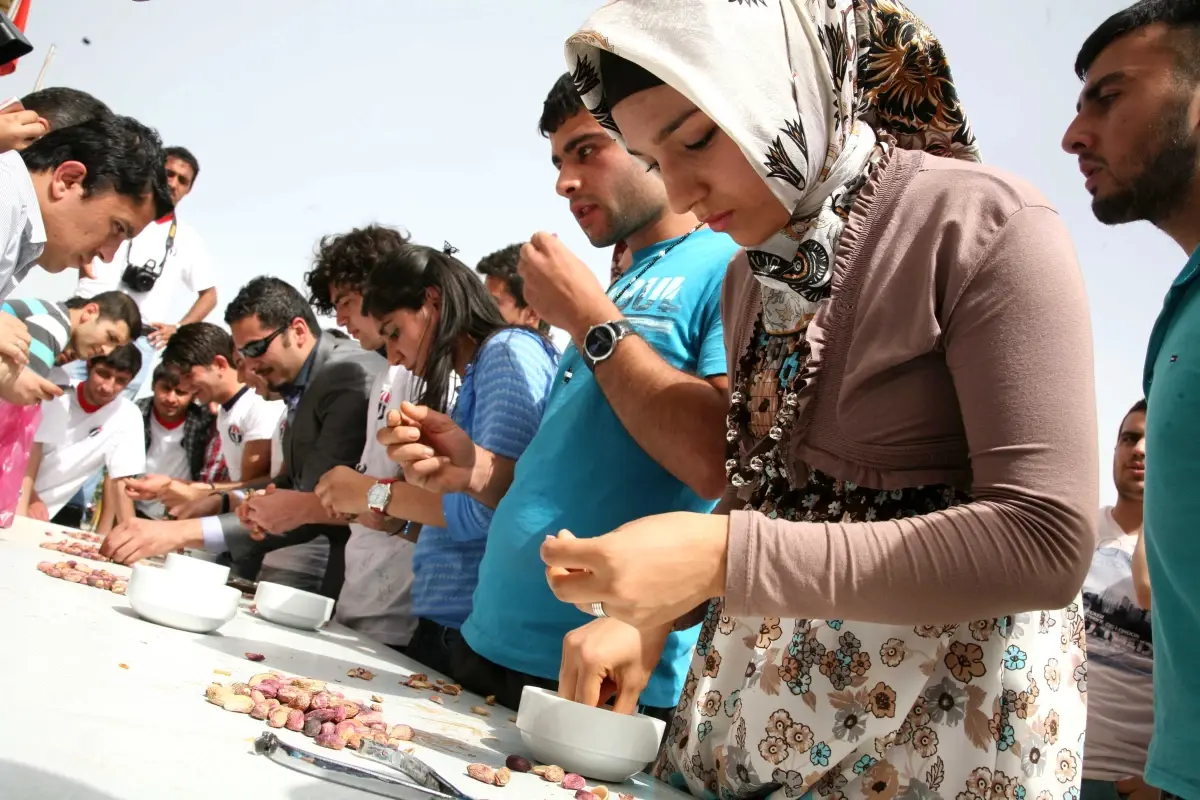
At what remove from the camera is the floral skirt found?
2.80ft

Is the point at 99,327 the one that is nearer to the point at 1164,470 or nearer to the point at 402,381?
the point at 402,381

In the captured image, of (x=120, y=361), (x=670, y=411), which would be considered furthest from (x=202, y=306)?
(x=670, y=411)

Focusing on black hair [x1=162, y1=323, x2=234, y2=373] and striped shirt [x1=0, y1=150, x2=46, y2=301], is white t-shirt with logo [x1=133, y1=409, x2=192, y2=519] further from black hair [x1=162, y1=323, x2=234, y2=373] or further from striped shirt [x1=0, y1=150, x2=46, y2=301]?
striped shirt [x1=0, y1=150, x2=46, y2=301]

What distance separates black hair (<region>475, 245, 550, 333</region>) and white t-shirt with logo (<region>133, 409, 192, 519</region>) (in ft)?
6.66

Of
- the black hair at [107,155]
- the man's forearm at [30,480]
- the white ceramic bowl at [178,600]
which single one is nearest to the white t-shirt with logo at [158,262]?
the man's forearm at [30,480]

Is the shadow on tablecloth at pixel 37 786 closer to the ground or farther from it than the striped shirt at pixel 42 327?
closer to the ground

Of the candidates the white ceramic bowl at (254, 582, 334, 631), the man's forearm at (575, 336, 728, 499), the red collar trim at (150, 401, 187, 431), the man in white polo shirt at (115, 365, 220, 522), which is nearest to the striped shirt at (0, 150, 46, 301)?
the white ceramic bowl at (254, 582, 334, 631)

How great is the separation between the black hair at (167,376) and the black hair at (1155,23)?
483 cm

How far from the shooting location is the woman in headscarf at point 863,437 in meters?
0.77

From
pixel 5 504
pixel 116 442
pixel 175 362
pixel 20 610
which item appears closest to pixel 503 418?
pixel 20 610

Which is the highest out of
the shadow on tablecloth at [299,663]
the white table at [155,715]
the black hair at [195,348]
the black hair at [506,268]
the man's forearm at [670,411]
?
the black hair at [506,268]

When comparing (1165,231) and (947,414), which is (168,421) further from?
(947,414)

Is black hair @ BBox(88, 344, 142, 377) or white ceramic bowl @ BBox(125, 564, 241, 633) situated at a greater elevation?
black hair @ BBox(88, 344, 142, 377)

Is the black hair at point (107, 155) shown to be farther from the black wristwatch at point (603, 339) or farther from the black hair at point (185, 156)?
the black hair at point (185, 156)
